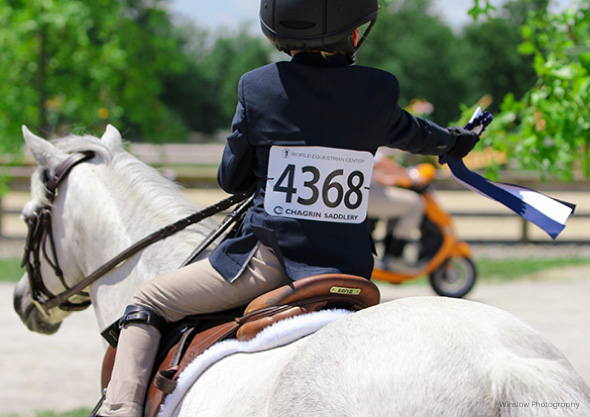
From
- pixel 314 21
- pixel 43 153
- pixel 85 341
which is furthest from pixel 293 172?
pixel 85 341

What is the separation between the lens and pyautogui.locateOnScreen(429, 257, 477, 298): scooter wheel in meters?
8.97

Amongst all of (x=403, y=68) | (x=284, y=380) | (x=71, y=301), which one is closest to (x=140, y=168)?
(x=71, y=301)

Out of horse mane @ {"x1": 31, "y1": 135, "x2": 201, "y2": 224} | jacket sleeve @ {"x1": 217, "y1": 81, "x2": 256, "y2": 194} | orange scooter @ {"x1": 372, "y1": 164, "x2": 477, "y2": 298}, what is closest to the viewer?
jacket sleeve @ {"x1": 217, "y1": 81, "x2": 256, "y2": 194}

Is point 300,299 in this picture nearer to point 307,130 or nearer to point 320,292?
point 320,292

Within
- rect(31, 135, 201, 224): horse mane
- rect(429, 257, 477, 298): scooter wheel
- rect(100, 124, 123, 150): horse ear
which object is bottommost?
rect(429, 257, 477, 298): scooter wheel

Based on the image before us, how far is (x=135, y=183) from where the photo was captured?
302 cm

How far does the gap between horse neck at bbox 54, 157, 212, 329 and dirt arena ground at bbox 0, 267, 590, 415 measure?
2.50m

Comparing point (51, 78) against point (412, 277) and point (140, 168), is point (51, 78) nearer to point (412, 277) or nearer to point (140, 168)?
point (412, 277)

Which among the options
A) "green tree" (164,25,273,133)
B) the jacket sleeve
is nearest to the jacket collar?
the jacket sleeve

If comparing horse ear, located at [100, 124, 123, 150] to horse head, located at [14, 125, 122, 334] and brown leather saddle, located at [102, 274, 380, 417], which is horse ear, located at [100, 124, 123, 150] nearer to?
horse head, located at [14, 125, 122, 334]

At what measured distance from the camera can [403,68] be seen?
53.5 metres

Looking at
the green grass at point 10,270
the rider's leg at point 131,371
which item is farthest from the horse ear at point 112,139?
the green grass at point 10,270

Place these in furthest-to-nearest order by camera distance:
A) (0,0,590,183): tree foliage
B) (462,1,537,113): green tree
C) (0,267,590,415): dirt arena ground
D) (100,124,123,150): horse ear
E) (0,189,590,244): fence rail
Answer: (462,1,537,113): green tree < (0,189,590,244): fence rail < (0,267,590,415): dirt arena ground < (0,0,590,183): tree foliage < (100,124,123,150): horse ear

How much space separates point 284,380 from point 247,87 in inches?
39.4
